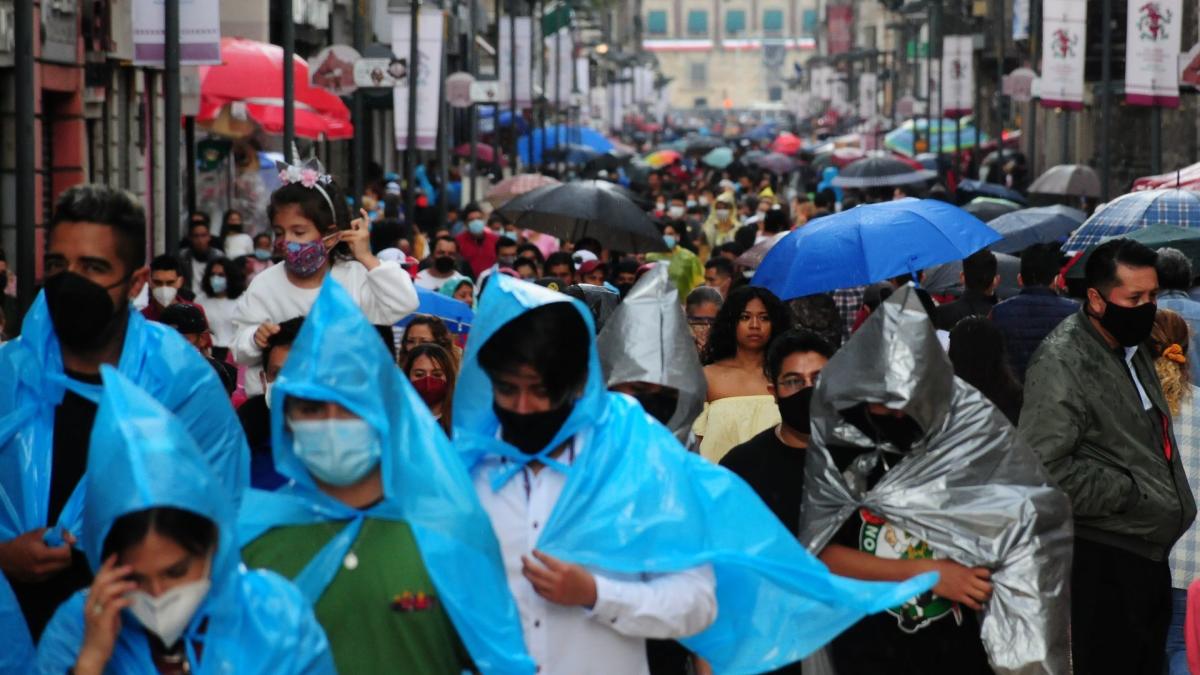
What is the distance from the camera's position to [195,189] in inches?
1103

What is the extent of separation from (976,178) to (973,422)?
1468 inches

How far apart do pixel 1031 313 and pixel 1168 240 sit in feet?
3.42

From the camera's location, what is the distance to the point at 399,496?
4457 mm

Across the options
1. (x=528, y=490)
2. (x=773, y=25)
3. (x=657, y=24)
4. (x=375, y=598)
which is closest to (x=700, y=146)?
(x=528, y=490)

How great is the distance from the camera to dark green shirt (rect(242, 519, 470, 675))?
449 centimetres

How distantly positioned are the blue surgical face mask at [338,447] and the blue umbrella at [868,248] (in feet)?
23.2

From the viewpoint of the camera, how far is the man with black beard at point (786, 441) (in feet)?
20.7

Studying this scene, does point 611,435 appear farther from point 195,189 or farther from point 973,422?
point 195,189

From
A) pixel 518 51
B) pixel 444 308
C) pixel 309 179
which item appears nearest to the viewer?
pixel 309 179

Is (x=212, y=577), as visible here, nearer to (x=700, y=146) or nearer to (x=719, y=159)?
(x=719, y=159)

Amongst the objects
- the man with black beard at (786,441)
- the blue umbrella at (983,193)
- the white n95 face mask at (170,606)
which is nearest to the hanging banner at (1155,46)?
the blue umbrella at (983,193)

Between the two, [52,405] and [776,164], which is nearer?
[52,405]

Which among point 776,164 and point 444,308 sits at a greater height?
point 444,308

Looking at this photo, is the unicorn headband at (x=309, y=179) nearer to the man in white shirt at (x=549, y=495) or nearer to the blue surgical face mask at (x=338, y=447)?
the man in white shirt at (x=549, y=495)
